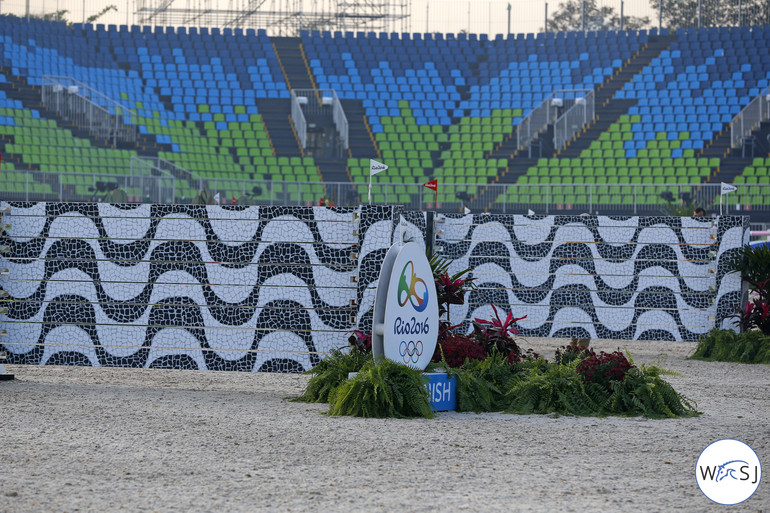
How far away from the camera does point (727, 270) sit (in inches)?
531

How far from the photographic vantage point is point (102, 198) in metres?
23.3

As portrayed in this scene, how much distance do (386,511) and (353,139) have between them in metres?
31.5

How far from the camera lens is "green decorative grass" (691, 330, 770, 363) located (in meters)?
12.8

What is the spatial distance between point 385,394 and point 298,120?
28.5 m

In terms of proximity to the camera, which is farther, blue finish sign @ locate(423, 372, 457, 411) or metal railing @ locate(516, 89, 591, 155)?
metal railing @ locate(516, 89, 591, 155)

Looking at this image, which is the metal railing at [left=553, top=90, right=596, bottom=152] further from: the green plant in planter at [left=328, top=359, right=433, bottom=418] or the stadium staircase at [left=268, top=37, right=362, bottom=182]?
the green plant in planter at [left=328, top=359, right=433, bottom=418]

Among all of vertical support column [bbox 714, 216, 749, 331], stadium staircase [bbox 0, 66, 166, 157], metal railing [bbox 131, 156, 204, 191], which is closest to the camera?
vertical support column [bbox 714, 216, 749, 331]

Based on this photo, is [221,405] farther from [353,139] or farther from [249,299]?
[353,139]

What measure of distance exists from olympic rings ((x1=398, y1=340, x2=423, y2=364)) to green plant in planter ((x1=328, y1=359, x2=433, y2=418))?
0.23 m

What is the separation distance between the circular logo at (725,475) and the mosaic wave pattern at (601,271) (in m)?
8.58

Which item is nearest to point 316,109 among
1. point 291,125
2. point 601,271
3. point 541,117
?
point 291,125

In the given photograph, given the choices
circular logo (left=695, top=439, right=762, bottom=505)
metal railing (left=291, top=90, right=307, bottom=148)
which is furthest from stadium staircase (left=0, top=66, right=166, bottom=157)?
circular logo (left=695, top=439, right=762, bottom=505)

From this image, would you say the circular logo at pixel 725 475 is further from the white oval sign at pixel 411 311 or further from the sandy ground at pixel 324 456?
the white oval sign at pixel 411 311

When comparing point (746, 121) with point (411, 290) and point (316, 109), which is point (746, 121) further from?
point (411, 290)
